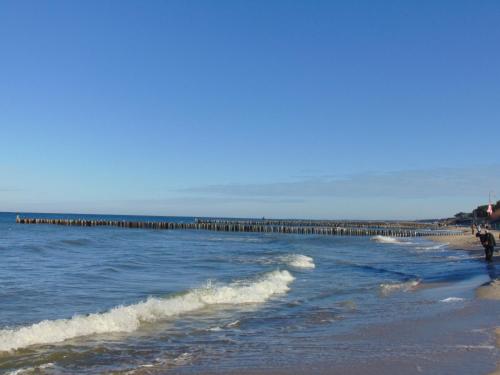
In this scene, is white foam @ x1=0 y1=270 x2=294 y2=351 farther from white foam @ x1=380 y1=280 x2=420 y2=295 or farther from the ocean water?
white foam @ x1=380 y1=280 x2=420 y2=295

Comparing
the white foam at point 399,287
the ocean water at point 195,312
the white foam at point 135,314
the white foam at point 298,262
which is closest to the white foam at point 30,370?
the ocean water at point 195,312

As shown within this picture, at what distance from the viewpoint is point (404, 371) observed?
6559 millimetres

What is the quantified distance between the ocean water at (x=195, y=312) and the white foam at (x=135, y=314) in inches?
1.1

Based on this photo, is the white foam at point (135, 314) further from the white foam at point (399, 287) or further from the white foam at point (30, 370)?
the white foam at point (399, 287)

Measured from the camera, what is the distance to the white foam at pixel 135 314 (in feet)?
29.5

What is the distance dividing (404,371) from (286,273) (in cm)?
1381

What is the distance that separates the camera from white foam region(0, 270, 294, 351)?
898 centimetres

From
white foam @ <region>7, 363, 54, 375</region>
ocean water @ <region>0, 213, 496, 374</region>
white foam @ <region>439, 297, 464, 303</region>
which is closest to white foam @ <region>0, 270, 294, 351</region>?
ocean water @ <region>0, 213, 496, 374</region>

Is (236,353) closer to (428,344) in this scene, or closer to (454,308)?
(428,344)

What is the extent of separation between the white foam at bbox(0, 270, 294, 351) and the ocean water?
28 mm

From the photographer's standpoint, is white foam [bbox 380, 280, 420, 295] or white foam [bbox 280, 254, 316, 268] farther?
white foam [bbox 280, 254, 316, 268]

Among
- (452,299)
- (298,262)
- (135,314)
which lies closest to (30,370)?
(135,314)

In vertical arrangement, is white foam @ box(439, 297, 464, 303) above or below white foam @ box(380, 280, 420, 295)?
above

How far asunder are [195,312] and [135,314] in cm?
171
